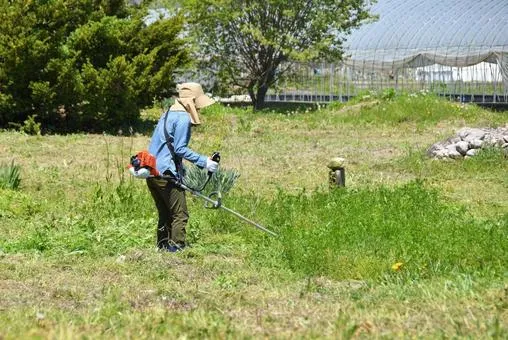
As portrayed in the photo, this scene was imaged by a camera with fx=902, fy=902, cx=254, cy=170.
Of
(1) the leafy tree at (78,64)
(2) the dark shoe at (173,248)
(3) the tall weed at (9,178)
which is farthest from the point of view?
(1) the leafy tree at (78,64)

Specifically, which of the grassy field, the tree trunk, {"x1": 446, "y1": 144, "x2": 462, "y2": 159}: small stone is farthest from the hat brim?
the tree trunk

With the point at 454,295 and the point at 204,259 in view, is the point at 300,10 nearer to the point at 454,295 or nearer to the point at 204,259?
the point at 204,259

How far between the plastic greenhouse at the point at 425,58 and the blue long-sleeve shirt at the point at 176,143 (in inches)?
862

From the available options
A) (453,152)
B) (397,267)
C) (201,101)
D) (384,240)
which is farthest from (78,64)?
(397,267)

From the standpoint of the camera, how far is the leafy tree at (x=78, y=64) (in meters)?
17.4

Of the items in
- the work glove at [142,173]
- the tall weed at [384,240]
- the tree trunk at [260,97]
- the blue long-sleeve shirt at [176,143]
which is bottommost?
the tree trunk at [260,97]

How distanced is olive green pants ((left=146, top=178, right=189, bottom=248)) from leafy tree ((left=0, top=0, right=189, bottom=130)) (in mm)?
9890

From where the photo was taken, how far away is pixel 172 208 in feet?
26.1

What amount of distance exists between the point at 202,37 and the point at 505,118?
1032 cm

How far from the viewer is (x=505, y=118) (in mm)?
21484

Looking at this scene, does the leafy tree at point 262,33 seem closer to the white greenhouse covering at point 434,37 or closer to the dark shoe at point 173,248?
the white greenhouse covering at point 434,37

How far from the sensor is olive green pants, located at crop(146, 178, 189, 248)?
25.8ft

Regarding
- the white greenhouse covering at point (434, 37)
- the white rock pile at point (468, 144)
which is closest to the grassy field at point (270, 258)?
the white rock pile at point (468, 144)

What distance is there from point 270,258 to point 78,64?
1215 cm
